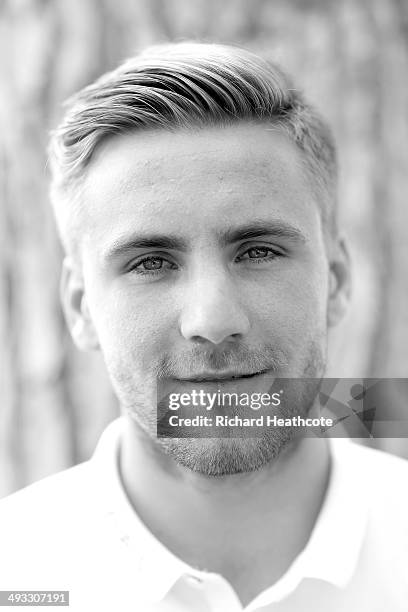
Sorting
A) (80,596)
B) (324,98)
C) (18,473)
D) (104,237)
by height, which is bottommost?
(80,596)

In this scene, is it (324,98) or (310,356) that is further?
(324,98)

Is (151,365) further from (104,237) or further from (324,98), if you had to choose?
(324,98)

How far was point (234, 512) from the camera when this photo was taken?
116 centimetres

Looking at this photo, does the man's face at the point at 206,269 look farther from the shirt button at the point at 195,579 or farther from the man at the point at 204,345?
the shirt button at the point at 195,579

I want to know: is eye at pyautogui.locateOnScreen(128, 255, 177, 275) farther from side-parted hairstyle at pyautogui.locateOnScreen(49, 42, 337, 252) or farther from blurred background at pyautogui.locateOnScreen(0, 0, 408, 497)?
blurred background at pyautogui.locateOnScreen(0, 0, 408, 497)

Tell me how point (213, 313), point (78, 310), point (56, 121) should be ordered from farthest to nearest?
point (56, 121), point (78, 310), point (213, 313)

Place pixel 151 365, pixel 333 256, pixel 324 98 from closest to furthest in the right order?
1. pixel 151 365
2. pixel 333 256
3. pixel 324 98

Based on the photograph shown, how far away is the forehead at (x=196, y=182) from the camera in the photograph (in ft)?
3.35

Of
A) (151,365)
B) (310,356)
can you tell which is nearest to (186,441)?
(151,365)

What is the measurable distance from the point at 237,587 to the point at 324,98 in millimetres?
1546

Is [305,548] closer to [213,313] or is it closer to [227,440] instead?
[227,440]

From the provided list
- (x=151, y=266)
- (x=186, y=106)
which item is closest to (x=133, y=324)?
Result: (x=151, y=266)

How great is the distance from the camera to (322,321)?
114 centimetres

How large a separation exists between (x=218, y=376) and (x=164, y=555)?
1.20ft
